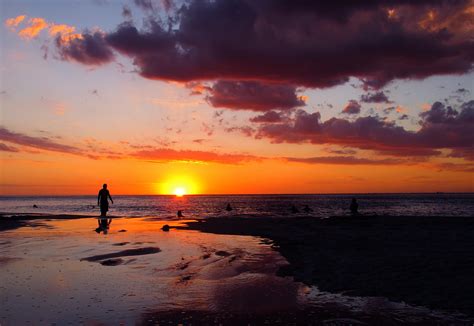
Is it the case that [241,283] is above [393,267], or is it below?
below

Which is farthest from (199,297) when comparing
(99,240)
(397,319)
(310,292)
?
(99,240)

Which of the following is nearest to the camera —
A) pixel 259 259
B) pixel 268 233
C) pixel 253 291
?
pixel 253 291

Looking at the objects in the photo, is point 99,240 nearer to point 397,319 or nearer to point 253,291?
point 253,291

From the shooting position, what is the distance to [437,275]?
1033 cm

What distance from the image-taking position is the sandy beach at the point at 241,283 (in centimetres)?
761

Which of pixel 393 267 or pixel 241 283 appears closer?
pixel 241 283

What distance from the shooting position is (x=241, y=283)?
10430 millimetres

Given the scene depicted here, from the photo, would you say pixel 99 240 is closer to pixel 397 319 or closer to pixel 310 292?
pixel 310 292

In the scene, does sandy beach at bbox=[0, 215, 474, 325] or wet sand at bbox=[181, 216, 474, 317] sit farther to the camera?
wet sand at bbox=[181, 216, 474, 317]

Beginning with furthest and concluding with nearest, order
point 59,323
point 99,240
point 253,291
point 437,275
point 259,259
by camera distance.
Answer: point 99,240 → point 259,259 → point 437,275 → point 253,291 → point 59,323

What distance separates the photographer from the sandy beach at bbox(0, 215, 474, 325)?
761 cm

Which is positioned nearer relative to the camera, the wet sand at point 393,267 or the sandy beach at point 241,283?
the sandy beach at point 241,283

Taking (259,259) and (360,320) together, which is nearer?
(360,320)

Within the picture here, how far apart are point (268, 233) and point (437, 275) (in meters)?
13.1
